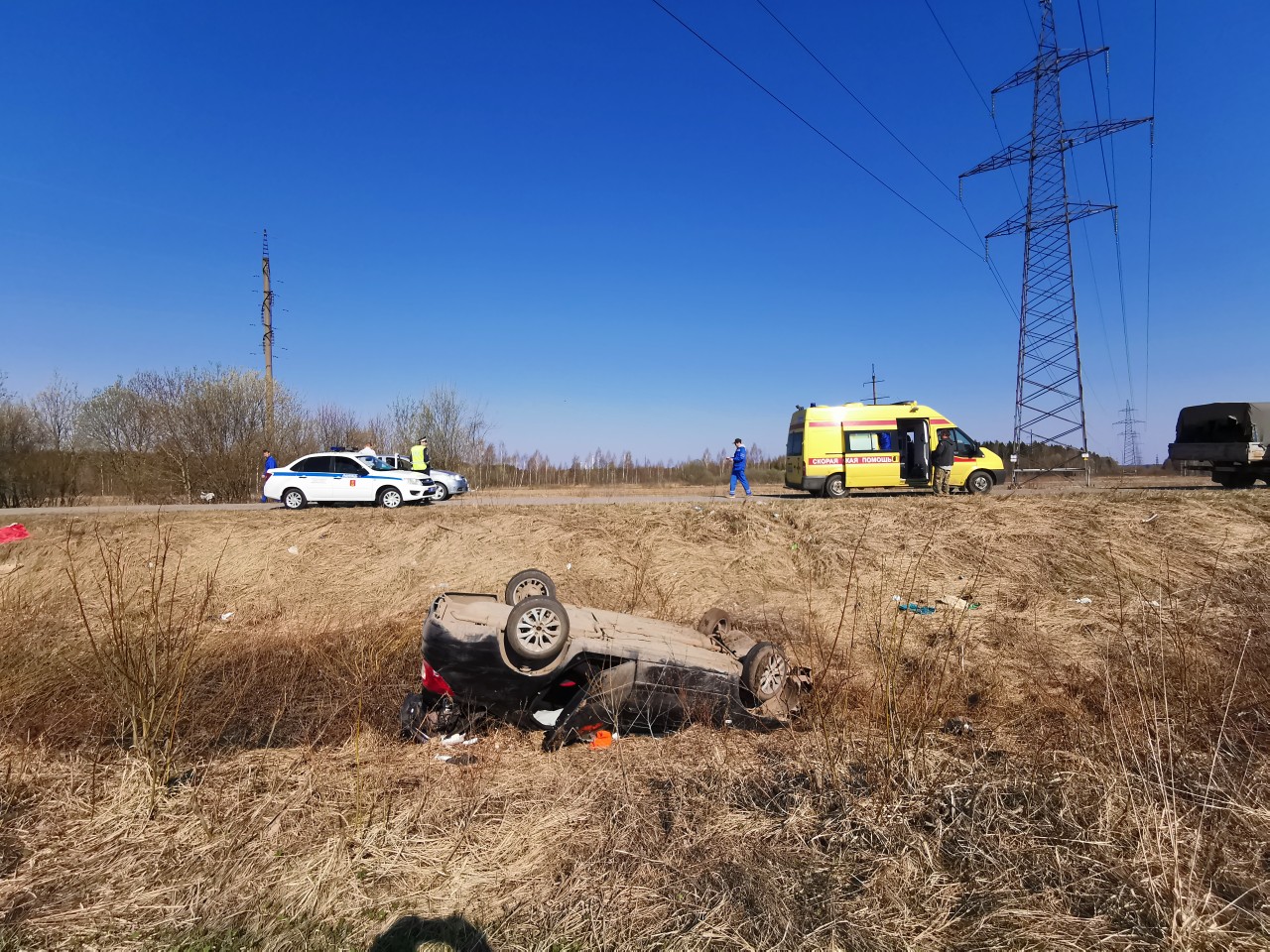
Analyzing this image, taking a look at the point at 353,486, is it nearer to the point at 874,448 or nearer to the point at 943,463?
the point at 874,448

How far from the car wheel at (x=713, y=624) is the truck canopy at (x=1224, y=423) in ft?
64.3

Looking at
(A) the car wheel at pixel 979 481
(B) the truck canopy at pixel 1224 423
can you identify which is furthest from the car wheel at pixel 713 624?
(B) the truck canopy at pixel 1224 423

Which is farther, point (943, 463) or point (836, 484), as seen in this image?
point (836, 484)

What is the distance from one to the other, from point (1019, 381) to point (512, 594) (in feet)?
76.6

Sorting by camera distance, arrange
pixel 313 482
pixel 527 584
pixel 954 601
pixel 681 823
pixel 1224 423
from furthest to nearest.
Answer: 1. pixel 1224 423
2. pixel 313 482
3. pixel 954 601
4. pixel 527 584
5. pixel 681 823

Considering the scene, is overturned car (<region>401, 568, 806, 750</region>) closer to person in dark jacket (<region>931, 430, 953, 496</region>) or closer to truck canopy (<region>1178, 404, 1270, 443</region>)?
Answer: person in dark jacket (<region>931, 430, 953, 496</region>)

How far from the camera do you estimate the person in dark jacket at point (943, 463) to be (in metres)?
18.6

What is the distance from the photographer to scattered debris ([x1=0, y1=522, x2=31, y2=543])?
15.4m

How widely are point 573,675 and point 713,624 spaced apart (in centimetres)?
198

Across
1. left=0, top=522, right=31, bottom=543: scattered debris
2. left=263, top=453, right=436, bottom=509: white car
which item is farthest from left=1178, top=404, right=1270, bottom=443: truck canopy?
left=0, top=522, right=31, bottom=543: scattered debris

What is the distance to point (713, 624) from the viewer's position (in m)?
6.96

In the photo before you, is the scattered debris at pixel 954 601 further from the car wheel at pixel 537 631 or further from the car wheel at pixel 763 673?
the car wheel at pixel 537 631

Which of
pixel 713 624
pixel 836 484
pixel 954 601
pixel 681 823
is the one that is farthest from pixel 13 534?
pixel 836 484

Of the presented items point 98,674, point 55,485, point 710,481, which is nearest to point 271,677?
point 98,674
